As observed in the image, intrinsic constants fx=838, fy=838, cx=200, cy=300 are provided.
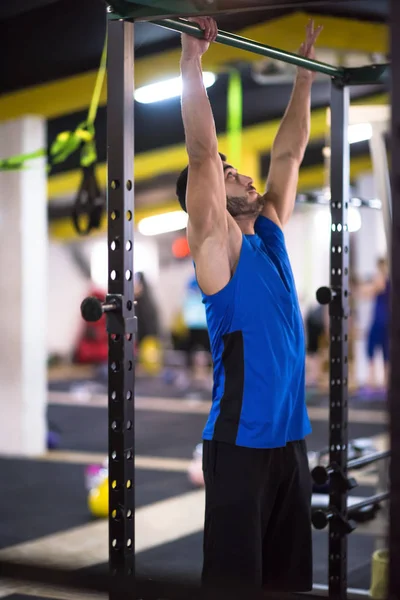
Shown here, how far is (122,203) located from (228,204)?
1.34 feet

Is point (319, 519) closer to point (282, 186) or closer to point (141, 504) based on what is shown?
point (282, 186)

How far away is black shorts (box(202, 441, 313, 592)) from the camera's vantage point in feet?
7.00

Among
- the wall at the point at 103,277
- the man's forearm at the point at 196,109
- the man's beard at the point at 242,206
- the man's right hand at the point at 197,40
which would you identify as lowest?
the man's beard at the point at 242,206

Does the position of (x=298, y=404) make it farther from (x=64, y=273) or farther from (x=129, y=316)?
(x=64, y=273)

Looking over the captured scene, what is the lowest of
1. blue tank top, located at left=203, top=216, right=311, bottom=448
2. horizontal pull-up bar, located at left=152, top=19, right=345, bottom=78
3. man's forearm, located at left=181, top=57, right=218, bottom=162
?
blue tank top, located at left=203, top=216, right=311, bottom=448

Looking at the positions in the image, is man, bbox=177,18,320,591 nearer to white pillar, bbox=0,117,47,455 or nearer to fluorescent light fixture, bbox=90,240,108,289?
white pillar, bbox=0,117,47,455

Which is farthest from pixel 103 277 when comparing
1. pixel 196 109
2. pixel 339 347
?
pixel 196 109

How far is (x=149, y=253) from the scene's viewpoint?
17016 millimetres

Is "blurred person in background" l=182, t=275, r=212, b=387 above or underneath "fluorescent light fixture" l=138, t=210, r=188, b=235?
underneath

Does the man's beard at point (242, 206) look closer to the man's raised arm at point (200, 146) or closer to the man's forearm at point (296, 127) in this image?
the man's raised arm at point (200, 146)

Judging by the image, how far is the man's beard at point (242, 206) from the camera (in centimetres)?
235

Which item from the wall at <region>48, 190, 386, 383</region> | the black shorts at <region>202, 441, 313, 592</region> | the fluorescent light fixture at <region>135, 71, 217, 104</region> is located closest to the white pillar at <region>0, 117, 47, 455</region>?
the fluorescent light fixture at <region>135, 71, 217, 104</region>

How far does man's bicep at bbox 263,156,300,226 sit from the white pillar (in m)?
3.92

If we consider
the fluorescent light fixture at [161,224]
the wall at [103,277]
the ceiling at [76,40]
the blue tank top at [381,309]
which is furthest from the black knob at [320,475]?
the fluorescent light fixture at [161,224]
